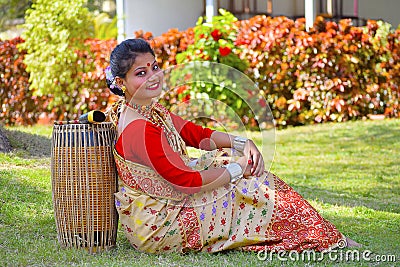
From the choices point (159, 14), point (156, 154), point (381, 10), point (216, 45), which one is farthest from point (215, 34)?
point (381, 10)

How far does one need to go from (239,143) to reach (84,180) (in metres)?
0.91

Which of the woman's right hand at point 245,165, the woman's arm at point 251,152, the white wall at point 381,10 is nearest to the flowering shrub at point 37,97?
the woman's arm at point 251,152

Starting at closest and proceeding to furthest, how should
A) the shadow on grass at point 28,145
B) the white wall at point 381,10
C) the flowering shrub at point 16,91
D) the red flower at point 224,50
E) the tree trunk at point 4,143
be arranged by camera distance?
the tree trunk at point 4,143 < the shadow on grass at point 28,145 < the red flower at point 224,50 < the flowering shrub at point 16,91 < the white wall at point 381,10

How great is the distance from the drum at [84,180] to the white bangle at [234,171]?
0.68 metres

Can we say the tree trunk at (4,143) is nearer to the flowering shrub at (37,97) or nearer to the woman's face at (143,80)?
the woman's face at (143,80)

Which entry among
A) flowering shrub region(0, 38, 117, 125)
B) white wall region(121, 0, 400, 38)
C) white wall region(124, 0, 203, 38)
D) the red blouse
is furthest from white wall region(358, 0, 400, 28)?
the red blouse

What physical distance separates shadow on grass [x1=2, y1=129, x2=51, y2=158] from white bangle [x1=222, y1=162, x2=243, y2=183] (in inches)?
142

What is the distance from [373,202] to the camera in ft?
20.7

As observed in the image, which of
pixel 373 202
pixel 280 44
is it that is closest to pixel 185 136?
pixel 373 202

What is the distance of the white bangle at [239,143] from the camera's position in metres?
4.26

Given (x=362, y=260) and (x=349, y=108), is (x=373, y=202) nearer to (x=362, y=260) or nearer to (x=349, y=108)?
(x=362, y=260)

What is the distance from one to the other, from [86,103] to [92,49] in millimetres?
846

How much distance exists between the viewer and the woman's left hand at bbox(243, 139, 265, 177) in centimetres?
414

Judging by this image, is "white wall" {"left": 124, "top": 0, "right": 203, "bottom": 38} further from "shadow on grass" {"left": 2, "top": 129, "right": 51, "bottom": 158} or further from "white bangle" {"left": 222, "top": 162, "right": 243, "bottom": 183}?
"white bangle" {"left": 222, "top": 162, "right": 243, "bottom": 183}
